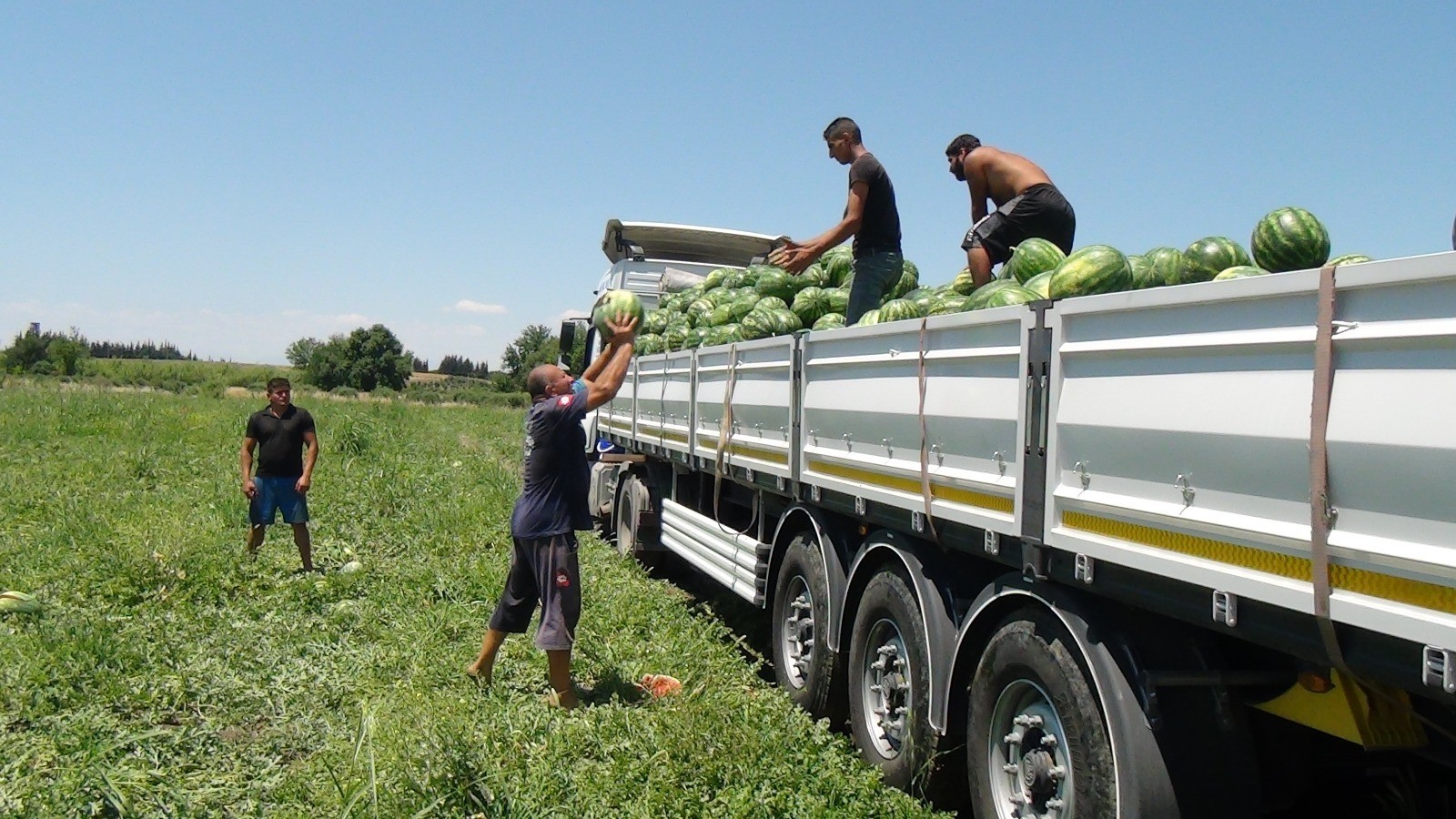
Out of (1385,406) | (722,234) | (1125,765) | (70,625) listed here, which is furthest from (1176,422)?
(722,234)

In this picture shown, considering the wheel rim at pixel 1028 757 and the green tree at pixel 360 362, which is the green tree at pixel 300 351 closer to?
the green tree at pixel 360 362

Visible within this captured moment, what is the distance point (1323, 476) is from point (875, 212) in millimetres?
5381

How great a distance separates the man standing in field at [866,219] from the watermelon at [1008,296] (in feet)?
7.85

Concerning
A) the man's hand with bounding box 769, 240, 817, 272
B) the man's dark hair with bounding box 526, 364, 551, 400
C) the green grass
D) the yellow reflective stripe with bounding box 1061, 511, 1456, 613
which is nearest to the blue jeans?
the man's hand with bounding box 769, 240, 817, 272

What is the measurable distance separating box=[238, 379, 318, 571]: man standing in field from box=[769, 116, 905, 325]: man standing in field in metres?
5.26

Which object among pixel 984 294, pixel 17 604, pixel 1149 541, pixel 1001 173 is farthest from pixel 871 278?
pixel 17 604

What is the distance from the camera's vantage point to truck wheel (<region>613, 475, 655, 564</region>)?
1020 cm

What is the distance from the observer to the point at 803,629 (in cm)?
638

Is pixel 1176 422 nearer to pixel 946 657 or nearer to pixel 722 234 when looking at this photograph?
pixel 946 657

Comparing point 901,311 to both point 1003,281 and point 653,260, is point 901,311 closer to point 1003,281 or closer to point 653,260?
point 1003,281

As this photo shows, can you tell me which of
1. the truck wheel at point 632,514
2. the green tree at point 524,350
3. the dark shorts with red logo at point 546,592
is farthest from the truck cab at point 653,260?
the green tree at point 524,350

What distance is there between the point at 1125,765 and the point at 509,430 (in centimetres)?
3367

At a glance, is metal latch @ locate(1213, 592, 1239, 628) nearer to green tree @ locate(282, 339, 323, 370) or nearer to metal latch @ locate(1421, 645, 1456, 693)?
metal latch @ locate(1421, 645, 1456, 693)

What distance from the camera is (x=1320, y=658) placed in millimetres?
2611
